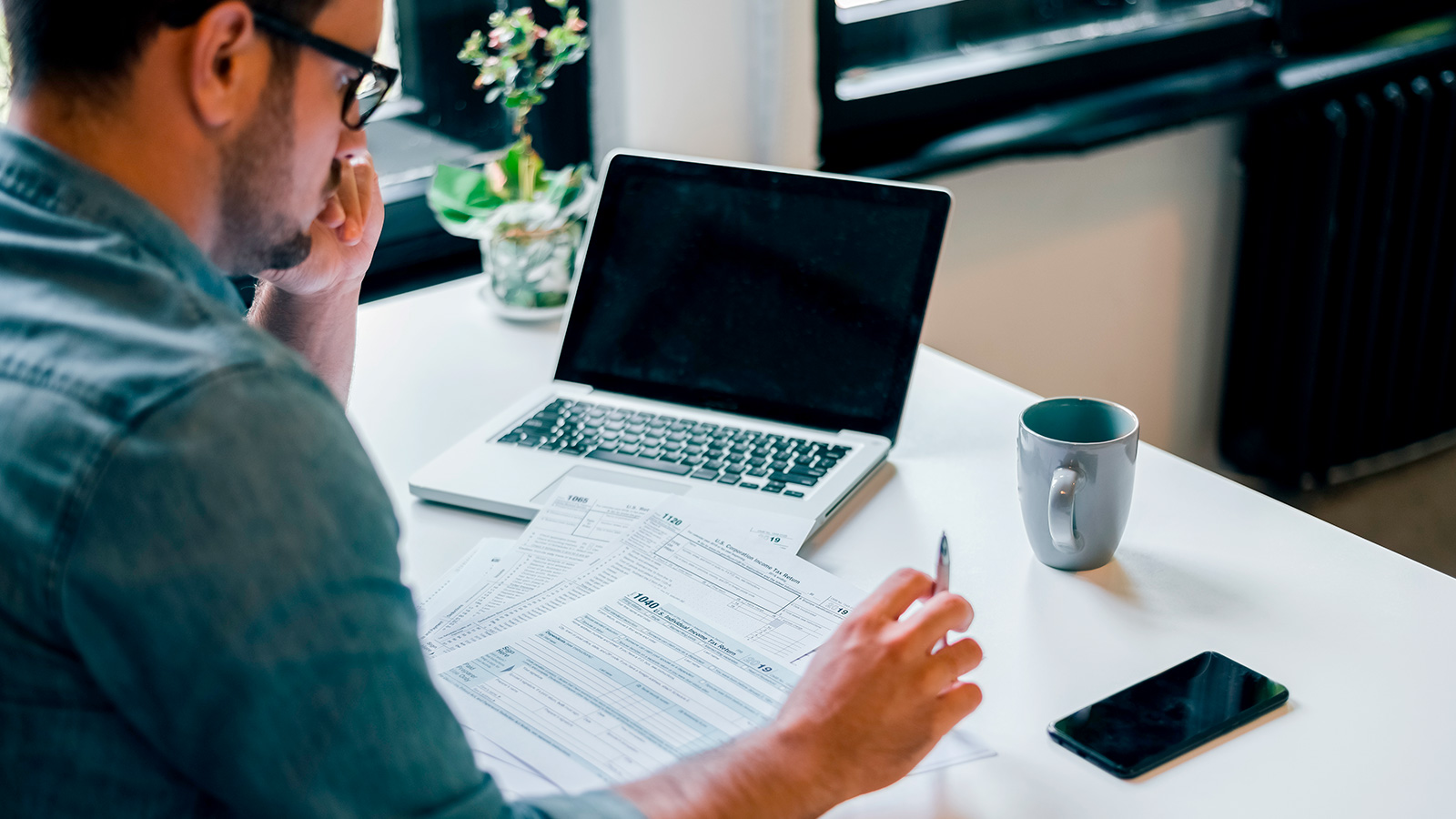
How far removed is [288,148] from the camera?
0.66 metres

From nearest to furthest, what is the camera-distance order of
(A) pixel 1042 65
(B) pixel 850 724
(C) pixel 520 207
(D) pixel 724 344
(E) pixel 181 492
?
(E) pixel 181 492 → (B) pixel 850 724 → (D) pixel 724 344 → (C) pixel 520 207 → (A) pixel 1042 65

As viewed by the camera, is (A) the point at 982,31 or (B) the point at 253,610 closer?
(B) the point at 253,610

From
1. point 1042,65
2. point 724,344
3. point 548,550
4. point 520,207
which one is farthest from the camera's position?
point 1042,65

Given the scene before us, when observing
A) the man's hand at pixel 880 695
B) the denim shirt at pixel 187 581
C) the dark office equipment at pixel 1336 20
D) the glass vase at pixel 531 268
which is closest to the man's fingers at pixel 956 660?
the man's hand at pixel 880 695

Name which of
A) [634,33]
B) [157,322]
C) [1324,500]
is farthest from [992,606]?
[1324,500]

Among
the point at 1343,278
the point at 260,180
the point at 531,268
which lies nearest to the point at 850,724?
the point at 260,180

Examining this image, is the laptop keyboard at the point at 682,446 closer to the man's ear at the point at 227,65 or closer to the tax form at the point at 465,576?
the tax form at the point at 465,576

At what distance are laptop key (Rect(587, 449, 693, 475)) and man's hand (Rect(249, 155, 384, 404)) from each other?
0.73 ft

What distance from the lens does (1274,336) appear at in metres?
2.23

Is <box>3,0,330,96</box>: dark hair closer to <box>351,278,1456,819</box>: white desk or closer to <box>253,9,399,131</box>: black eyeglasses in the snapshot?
<box>253,9,399,131</box>: black eyeglasses

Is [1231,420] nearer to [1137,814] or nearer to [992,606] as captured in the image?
[992,606]

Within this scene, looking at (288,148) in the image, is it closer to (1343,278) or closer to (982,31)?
(982,31)

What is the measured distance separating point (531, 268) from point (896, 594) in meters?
0.73

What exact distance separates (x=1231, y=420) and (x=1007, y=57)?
0.82 meters
